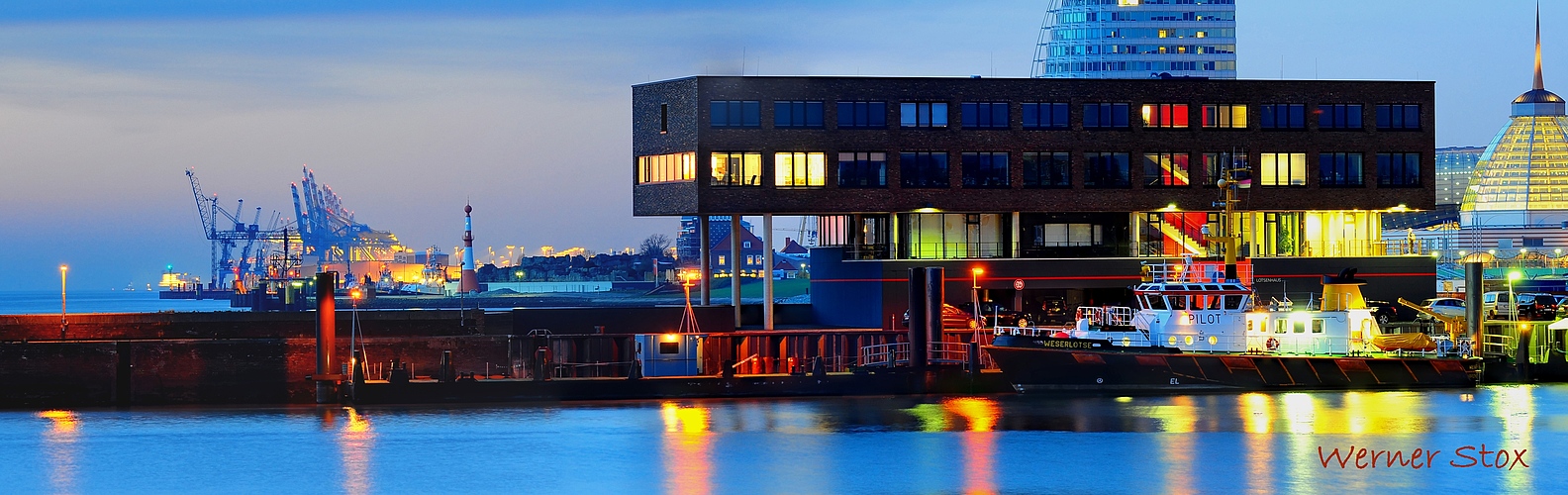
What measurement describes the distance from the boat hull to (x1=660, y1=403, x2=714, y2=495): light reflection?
1123 centimetres

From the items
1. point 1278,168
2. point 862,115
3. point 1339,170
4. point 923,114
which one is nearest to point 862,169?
point 862,115

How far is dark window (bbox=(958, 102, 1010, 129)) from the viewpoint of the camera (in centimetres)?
7675

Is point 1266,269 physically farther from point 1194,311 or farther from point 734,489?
point 734,489

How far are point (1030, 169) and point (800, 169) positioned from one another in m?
10.3

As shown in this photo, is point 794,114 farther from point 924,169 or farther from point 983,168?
point 983,168

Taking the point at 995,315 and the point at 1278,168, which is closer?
the point at 995,315

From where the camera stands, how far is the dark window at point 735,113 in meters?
74.4

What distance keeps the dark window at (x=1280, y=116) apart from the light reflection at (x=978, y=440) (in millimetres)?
26937

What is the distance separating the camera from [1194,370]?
59250 millimetres

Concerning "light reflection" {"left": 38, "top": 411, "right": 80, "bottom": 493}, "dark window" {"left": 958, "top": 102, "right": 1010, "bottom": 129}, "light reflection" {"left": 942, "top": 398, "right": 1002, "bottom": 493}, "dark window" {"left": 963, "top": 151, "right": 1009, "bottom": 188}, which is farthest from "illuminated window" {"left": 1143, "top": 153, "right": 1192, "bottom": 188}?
"light reflection" {"left": 38, "top": 411, "right": 80, "bottom": 493}

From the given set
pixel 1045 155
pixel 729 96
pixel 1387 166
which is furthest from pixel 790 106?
pixel 1387 166

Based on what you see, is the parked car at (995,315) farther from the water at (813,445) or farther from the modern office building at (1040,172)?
the water at (813,445)

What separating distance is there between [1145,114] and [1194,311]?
20.4 metres

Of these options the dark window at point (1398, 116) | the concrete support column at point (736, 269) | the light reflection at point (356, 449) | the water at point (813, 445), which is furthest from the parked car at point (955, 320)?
the dark window at point (1398, 116)
